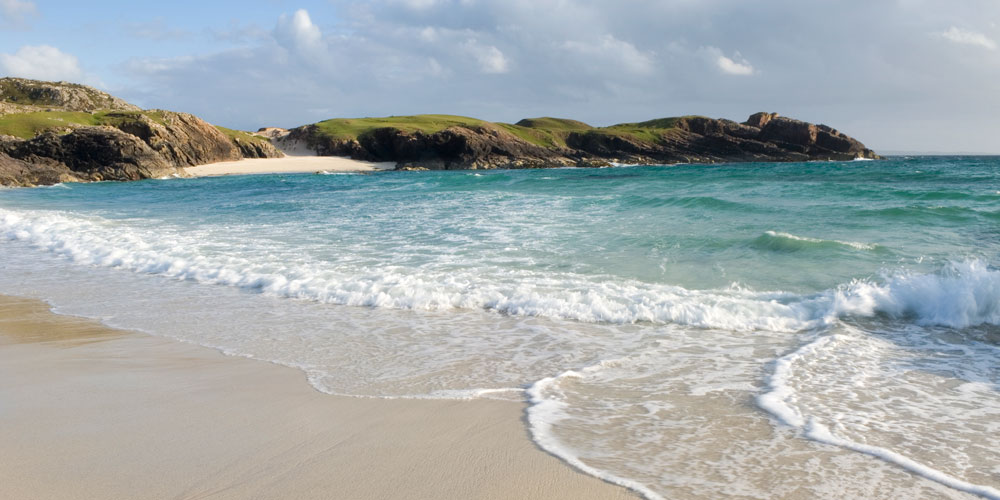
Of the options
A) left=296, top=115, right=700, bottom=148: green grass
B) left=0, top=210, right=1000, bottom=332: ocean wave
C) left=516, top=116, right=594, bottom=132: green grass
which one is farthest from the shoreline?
left=0, top=210, right=1000, bottom=332: ocean wave

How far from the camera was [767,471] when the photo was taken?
114 inches

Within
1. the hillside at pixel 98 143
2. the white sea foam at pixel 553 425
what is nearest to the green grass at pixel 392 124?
the hillside at pixel 98 143

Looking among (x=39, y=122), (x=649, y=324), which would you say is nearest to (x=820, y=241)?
(x=649, y=324)

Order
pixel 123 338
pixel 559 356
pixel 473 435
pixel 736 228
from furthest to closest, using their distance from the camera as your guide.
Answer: pixel 736 228
pixel 123 338
pixel 559 356
pixel 473 435

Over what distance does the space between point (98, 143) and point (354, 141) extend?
31087 mm

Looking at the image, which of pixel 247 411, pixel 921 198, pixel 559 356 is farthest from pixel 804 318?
pixel 921 198

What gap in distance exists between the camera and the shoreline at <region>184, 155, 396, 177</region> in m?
53.9

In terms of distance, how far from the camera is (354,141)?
244 ft

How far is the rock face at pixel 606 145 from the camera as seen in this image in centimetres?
7075

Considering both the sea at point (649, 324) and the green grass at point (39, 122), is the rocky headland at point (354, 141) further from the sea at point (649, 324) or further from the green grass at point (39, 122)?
the sea at point (649, 324)

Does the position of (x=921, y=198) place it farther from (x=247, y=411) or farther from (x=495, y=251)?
(x=247, y=411)

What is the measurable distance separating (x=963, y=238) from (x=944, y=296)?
18.3 feet

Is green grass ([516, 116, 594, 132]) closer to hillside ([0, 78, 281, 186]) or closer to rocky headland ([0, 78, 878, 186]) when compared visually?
rocky headland ([0, 78, 878, 186])

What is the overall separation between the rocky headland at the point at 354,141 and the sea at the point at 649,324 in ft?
124
